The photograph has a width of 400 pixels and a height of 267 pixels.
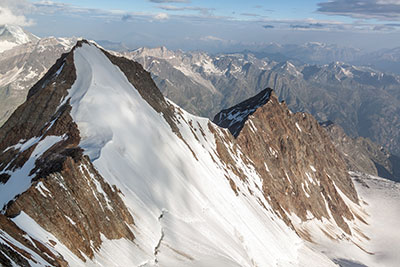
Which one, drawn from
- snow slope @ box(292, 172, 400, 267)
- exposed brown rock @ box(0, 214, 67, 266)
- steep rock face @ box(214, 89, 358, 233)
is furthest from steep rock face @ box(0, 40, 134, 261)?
snow slope @ box(292, 172, 400, 267)

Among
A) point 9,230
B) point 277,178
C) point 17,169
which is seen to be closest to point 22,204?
point 9,230

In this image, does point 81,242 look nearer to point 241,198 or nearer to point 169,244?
point 169,244

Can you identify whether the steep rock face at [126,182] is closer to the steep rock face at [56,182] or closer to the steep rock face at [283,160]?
the steep rock face at [56,182]

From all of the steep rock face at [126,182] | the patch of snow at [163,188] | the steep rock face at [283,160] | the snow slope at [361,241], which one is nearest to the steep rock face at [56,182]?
the steep rock face at [126,182]

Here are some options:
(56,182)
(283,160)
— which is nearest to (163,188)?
(56,182)

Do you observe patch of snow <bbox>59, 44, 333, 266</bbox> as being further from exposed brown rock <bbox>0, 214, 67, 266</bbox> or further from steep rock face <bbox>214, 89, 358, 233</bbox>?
steep rock face <bbox>214, 89, 358, 233</bbox>

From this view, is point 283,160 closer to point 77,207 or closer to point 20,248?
point 77,207
